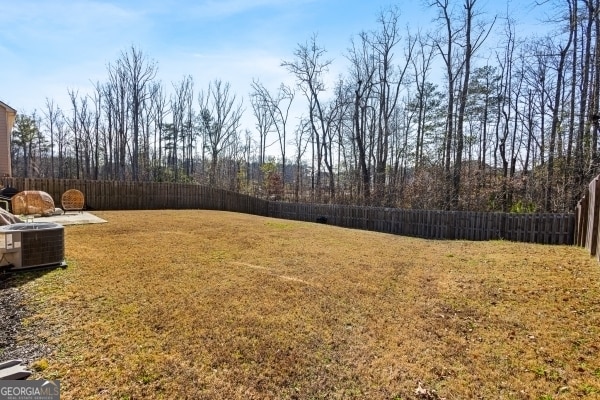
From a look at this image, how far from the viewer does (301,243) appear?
802cm

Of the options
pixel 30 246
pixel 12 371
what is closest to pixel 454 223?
pixel 30 246

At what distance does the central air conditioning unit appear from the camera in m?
4.34

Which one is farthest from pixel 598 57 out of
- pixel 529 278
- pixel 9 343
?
A: pixel 9 343

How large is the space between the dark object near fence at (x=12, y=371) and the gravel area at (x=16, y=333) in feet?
0.29

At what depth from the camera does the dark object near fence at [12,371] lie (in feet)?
7.35

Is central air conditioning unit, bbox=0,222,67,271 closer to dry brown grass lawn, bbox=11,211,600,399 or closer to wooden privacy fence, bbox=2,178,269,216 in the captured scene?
dry brown grass lawn, bbox=11,211,600,399

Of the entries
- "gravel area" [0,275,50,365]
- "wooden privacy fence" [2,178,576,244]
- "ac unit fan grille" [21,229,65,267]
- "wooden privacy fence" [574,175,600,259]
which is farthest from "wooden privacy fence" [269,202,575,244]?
"gravel area" [0,275,50,365]

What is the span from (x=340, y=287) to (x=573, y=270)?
3.84m

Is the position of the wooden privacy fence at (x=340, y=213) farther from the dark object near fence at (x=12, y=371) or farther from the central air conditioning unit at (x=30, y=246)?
the dark object near fence at (x=12, y=371)

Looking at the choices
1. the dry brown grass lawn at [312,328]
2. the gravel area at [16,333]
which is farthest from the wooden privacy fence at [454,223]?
the gravel area at [16,333]

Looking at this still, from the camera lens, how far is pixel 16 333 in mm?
2908

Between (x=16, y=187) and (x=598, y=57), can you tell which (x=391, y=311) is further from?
(x=16, y=187)

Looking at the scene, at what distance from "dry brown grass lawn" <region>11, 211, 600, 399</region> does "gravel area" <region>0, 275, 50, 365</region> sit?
12 cm

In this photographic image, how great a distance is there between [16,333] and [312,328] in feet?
8.90
